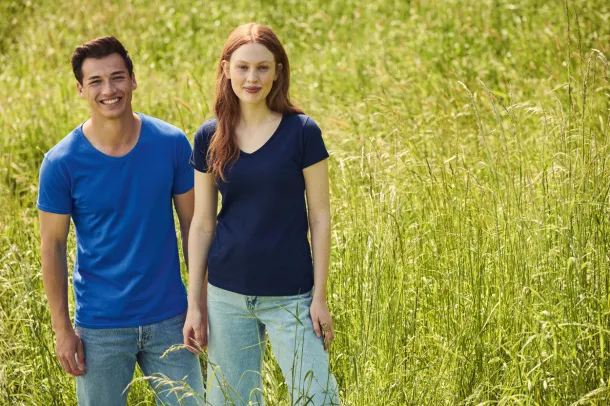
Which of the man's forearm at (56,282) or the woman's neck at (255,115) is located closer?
the woman's neck at (255,115)

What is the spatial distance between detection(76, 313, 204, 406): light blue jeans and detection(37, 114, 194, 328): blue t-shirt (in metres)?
0.04

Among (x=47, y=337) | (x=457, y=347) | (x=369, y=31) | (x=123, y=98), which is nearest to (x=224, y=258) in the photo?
(x=123, y=98)

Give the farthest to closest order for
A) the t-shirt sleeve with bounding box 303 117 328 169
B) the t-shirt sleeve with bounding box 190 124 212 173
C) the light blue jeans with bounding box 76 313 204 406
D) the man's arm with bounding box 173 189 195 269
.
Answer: the man's arm with bounding box 173 189 195 269, the light blue jeans with bounding box 76 313 204 406, the t-shirt sleeve with bounding box 190 124 212 173, the t-shirt sleeve with bounding box 303 117 328 169

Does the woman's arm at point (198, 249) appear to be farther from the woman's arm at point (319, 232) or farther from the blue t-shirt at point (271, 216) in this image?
the woman's arm at point (319, 232)

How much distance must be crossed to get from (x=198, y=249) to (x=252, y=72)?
635 millimetres

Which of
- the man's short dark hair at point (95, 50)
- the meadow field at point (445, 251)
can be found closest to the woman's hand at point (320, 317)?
the meadow field at point (445, 251)

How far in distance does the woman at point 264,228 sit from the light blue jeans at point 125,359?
0.19m

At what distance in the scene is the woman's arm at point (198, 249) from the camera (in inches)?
114

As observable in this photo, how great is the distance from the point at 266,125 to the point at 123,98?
53cm

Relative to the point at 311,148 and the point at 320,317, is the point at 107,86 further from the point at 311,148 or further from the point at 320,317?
the point at 320,317

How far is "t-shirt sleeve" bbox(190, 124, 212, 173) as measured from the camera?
2850 millimetres

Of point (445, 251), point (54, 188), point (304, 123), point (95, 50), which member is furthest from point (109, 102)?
point (445, 251)

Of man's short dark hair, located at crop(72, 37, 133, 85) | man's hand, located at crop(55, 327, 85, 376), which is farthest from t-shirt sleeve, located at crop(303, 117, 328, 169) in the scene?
man's hand, located at crop(55, 327, 85, 376)

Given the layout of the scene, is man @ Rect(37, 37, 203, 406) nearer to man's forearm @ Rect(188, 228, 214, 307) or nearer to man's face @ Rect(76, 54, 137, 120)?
man's face @ Rect(76, 54, 137, 120)
